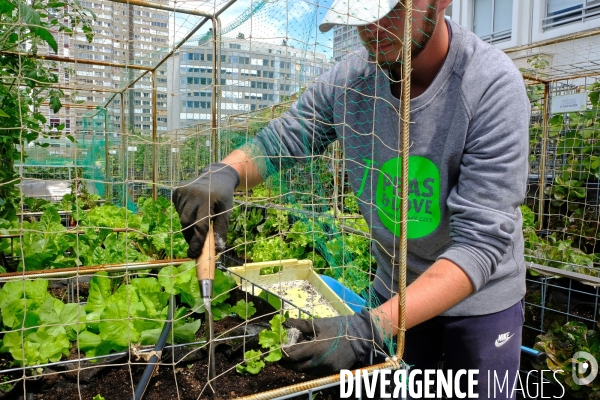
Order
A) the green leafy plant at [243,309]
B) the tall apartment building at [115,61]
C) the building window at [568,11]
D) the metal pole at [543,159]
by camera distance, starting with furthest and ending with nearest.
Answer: the building window at [568,11] < the metal pole at [543,159] < the tall apartment building at [115,61] < the green leafy plant at [243,309]

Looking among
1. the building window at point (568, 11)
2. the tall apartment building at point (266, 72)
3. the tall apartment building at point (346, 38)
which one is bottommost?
the tall apartment building at point (266, 72)

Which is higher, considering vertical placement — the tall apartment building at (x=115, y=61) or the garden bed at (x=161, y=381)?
the tall apartment building at (x=115, y=61)

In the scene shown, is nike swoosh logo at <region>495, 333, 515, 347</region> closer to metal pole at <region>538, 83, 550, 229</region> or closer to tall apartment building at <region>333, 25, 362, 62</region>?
tall apartment building at <region>333, 25, 362, 62</region>

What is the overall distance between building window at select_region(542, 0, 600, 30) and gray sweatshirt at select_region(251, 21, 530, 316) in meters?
8.46

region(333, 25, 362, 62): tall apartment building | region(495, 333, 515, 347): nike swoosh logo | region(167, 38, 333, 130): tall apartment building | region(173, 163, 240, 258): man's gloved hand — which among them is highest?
region(333, 25, 362, 62): tall apartment building

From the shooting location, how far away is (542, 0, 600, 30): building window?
8.02 m

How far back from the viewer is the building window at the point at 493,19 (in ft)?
32.0

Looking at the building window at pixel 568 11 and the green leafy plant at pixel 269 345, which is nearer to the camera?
the green leafy plant at pixel 269 345

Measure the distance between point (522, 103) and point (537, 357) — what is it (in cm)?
182

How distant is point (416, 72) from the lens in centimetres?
137

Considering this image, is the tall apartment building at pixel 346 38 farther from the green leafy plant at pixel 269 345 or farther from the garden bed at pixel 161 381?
the garden bed at pixel 161 381

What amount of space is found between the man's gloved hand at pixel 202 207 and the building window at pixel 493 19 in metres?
10.3
